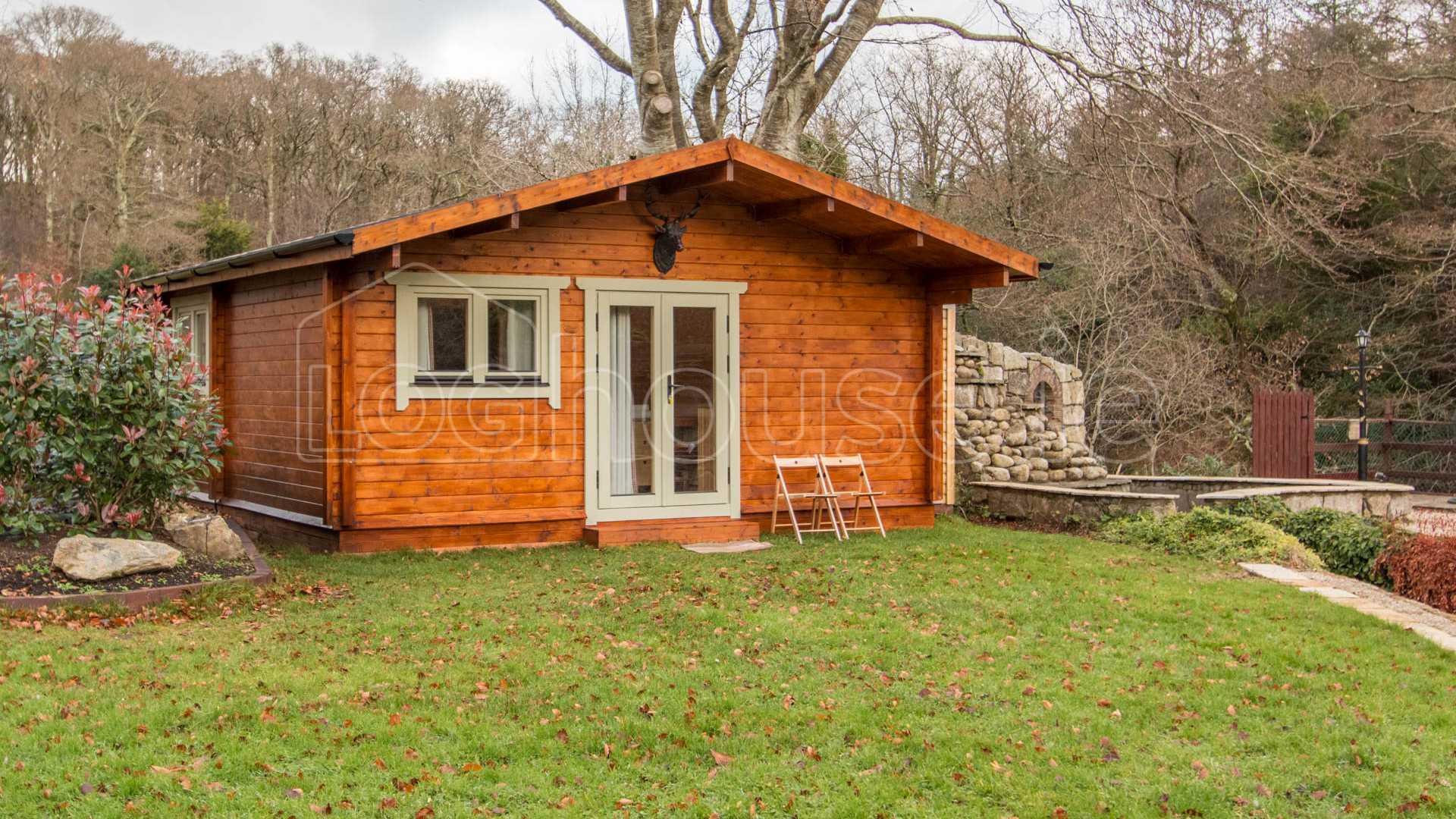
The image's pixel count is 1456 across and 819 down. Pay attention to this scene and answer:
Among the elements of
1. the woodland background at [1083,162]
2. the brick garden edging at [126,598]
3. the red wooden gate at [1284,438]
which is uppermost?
the woodland background at [1083,162]

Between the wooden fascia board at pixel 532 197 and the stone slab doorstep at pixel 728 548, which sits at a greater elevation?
the wooden fascia board at pixel 532 197

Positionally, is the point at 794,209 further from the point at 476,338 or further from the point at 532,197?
the point at 476,338

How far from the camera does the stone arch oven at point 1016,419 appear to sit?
44.4 feet

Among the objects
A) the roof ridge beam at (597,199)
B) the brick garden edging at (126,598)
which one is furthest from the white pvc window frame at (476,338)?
the brick garden edging at (126,598)

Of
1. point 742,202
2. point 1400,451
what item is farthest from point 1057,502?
point 1400,451

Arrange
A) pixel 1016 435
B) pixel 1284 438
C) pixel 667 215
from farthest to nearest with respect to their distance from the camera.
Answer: pixel 1284 438 < pixel 1016 435 < pixel 667 215

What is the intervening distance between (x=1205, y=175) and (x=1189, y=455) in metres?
6.20

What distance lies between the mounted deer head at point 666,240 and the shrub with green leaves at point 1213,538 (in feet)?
15.6

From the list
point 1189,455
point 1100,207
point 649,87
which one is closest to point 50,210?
point 649,87

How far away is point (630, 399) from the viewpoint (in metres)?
10.4

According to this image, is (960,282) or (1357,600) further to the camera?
(960,282)

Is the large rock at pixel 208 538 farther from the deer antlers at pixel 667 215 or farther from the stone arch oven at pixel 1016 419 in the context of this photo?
the stone arch oven at pixel 1016 419

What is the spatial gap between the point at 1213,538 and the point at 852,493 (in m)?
3.05

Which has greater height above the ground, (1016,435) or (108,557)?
(1016,435)
